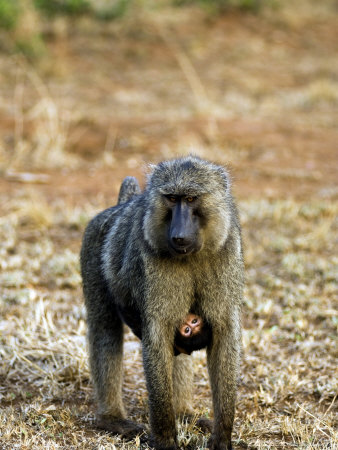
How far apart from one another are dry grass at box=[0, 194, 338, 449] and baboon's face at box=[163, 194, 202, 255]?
1.04 m

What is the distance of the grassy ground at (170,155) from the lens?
388 centimetres

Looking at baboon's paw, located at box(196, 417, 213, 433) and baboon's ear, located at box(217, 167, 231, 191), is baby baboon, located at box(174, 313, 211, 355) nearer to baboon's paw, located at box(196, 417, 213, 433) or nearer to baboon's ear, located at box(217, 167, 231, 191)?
baboon's paw, located at box(196, 417, 213, 433)

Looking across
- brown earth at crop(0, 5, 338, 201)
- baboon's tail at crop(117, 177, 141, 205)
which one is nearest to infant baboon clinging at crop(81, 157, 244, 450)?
baboon's tail at crop(117, 177, 141, 205)

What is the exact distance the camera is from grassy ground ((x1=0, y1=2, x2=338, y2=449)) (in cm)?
388

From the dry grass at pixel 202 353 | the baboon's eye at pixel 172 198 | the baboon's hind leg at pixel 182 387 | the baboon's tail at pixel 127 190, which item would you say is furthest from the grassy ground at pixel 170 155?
the baboon's eye at pixel 172 198

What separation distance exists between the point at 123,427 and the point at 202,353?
1.07 m

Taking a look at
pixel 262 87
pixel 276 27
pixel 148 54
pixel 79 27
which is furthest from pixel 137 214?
pixel 276 27

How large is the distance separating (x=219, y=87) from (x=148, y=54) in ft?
9.94

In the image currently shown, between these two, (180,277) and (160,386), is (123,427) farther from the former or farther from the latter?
(180,277)

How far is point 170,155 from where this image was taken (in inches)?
369

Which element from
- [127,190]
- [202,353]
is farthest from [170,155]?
[127,190]

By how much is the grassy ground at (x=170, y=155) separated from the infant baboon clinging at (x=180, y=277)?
0.35 m

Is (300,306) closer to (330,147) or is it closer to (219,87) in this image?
(330,147)

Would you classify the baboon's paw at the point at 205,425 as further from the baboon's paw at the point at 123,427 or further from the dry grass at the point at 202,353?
the baboon's paw at the point at 123,427
